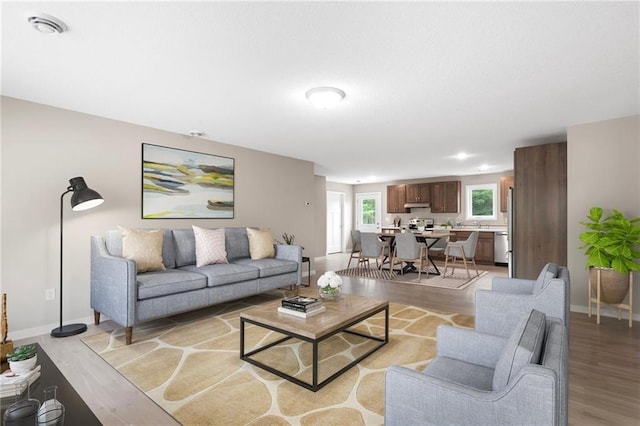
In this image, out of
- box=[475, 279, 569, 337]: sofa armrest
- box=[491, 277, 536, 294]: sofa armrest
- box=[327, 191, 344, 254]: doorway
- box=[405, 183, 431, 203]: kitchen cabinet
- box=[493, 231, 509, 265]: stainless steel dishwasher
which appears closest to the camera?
box=[475, 279, 569, 337]: sofa armrest

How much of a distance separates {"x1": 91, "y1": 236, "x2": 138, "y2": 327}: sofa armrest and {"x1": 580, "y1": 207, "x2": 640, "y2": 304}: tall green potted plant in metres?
4.73

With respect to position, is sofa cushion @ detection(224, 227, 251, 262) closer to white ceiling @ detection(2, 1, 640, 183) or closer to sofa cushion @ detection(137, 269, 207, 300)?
sofa cushion @ detection(137, 269, 207, 300)

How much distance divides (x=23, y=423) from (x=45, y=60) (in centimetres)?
242

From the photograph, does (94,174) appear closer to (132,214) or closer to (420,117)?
(132,214)

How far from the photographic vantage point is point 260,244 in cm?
463

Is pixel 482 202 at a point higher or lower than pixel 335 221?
higher

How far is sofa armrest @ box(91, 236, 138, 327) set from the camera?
2.89m

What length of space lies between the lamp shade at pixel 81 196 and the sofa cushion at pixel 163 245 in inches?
18.8

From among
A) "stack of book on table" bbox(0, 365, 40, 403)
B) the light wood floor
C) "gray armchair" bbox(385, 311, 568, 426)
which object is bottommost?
the light wood floor

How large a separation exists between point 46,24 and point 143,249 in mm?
2181

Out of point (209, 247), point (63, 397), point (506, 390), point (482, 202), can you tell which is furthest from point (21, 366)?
point (482, 202)

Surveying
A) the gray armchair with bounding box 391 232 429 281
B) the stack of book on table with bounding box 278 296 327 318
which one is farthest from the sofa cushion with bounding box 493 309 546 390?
the gray armchair with bounding box 391 232 429 281

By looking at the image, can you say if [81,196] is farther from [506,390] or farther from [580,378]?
[580,378]

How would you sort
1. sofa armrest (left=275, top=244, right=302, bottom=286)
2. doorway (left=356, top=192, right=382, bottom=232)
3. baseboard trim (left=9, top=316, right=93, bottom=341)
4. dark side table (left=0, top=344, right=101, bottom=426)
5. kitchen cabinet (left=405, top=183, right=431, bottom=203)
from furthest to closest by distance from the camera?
doorway (left=356, top=192, right=382, bottom=232)
kitchen cabinet (left=405, top=183, right=431, bottom=203)
sofa armrest (left=275, top=244, right=302, bottom=286)
baseboard trim (left=9, top=316, right=93, bottom=341)
dark side table (left=0, top=344, right=101, bottom=426)
